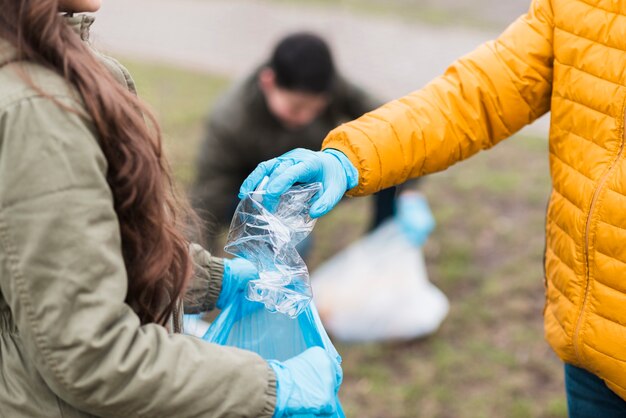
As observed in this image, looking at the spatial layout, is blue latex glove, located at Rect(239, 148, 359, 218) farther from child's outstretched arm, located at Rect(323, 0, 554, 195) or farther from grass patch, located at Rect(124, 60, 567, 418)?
grass patch, located at Rect(124, 60, 567, 418)

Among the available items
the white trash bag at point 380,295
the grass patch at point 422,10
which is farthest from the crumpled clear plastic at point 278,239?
the grass patch at point 422,10

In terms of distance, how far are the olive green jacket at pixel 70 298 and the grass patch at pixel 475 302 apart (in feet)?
6.14

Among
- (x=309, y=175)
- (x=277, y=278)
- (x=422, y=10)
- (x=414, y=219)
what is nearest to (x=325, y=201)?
(x=309, y=175)

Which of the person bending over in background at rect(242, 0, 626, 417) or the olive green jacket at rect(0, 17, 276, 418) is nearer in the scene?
the olive green jacket at rect(0, 17, 276, 418)

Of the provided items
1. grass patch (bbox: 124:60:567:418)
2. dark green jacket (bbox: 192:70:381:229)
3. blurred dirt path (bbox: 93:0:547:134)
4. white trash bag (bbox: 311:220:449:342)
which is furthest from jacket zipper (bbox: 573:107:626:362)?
blurred dirt path (bbox: 93:0:547:134)

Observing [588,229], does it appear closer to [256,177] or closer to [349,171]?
[349,171]

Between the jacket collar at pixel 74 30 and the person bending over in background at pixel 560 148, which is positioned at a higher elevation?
the jacket collar at pixel 74 30

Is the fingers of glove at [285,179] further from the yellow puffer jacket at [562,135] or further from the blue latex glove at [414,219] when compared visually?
the blue latex glove at [414,219]

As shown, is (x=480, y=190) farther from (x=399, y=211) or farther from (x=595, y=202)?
(x=595, y=202)

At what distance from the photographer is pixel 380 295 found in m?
3.44

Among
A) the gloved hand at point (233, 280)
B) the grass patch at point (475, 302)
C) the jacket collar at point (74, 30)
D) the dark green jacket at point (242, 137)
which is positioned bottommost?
the grass patch at point (475, 302)

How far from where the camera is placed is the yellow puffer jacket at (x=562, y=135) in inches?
59.7

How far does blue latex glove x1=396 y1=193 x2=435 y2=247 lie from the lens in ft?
11.9

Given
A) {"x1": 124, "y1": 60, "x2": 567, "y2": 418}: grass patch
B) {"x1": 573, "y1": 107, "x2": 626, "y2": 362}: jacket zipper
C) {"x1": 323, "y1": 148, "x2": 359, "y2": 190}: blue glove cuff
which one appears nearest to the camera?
{"x1": 573, "y1": 107, "x2": 626, "y2": 362}: jacket zipper
